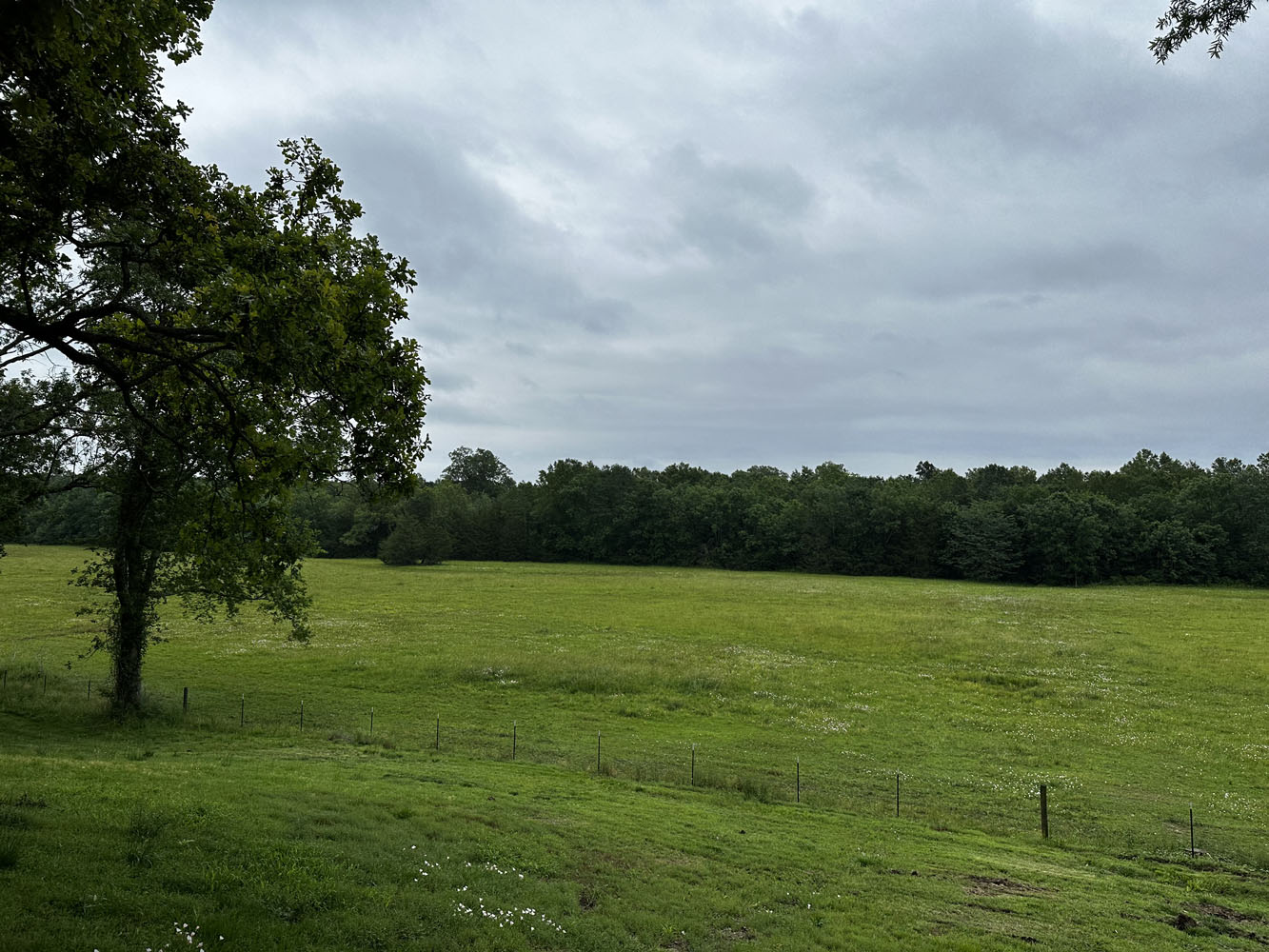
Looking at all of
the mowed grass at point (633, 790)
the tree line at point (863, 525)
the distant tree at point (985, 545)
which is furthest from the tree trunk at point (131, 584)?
the distant tree at point (985, 545)

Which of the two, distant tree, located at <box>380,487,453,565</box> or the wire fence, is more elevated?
distant tree, located at <box>380,487,453,565</box>

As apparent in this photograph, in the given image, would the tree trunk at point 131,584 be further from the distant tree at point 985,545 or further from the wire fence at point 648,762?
the distant tree at point 985,545

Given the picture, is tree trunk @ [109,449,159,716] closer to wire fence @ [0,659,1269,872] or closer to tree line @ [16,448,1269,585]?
wire fence @ [0,659,1269,872]

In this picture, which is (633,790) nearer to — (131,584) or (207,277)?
(207,277)

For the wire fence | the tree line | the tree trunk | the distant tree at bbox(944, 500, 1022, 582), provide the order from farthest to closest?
the distant tree at bbox(944, 500, 1022, 582), the tree line, the tree trunk, the wire fence

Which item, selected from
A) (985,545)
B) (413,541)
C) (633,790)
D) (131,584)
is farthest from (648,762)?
(985,545)

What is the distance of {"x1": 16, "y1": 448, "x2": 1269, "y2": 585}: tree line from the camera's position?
114 m

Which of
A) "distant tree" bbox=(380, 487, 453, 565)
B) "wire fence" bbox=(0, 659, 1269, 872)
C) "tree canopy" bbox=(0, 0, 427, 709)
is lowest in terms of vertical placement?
"wire fence" bbox=(0, 659, 1269, 872)

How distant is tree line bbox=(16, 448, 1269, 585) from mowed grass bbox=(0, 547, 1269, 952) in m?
67.5

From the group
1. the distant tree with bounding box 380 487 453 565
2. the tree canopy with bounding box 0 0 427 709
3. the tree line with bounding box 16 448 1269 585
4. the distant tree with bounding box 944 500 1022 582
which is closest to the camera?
the tree canopy with bounding box 0 0 427 709

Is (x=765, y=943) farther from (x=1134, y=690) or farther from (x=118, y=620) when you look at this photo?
(x=1134, y=690)

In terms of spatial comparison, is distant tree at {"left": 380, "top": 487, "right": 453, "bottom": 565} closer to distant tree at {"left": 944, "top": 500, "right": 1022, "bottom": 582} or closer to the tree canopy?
distant tree at {"left": 944, "top": 500, "right": 1022, "bottom": 582}

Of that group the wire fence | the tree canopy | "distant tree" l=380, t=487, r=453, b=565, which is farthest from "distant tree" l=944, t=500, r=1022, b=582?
the tree canopy

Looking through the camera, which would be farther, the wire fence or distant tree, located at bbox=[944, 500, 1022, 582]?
distant tree, located at bbox=[944, 500, 1022, 582]
